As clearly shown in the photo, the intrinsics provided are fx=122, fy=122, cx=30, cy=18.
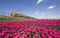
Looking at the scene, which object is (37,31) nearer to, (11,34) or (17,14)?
(11,34)

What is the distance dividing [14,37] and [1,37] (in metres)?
0.22

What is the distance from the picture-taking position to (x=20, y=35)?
2.10m

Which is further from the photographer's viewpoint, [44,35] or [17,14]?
[17,14]

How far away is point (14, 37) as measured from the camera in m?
2.06

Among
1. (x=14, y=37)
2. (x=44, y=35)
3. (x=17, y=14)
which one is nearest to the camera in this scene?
(x=14, y=37)

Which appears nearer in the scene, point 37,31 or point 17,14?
point 37,31

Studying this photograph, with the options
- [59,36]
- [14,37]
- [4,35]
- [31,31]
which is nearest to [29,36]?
[31,31]

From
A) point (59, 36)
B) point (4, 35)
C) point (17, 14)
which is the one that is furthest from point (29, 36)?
point (17, 14)

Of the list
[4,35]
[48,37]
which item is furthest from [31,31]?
[4,35]

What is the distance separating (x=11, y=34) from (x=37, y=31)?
1.66ft

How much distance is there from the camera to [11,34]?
2.08m

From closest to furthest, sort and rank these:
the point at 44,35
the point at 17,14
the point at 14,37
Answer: the point at 14,37, the point at 44,35, the point at 17,14

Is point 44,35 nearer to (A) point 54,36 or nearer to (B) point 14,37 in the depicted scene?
(A) point 54,36

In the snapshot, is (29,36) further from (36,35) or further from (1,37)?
(1,37)
